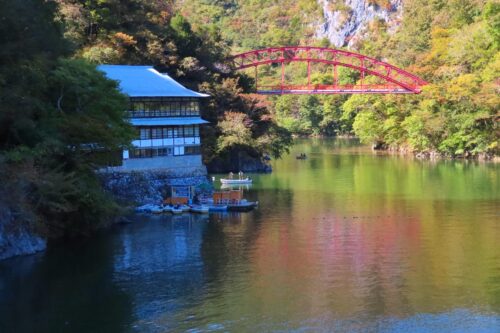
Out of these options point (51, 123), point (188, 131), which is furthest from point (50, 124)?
point (188, 131)

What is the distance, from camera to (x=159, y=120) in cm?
3394

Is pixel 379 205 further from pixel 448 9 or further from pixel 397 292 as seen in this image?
pixel 448 9

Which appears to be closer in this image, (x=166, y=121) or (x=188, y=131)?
(x=166, y=121)

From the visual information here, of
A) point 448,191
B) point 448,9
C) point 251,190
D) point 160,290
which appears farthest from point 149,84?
point 448,9

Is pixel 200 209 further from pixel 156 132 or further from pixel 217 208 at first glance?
pixel 156 132

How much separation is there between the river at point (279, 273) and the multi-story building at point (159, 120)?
17.1ft

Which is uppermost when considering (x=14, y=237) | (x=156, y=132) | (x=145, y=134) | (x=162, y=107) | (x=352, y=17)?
(x=352, y=17)

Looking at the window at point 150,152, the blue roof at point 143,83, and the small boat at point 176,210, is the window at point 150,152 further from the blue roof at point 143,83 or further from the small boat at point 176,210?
the small boat at point 176,210

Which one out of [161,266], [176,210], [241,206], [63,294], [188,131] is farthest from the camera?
[188,131]

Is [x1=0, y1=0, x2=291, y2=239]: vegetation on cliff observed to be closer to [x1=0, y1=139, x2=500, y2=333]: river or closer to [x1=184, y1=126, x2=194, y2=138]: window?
[x1=0, y1=139, x2=500, y2=333]: river

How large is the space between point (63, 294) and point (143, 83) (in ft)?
61.2

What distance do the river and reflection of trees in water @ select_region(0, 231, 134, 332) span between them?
0.03 meters

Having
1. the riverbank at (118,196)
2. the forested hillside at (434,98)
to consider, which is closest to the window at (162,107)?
the riverbank at (118,196)

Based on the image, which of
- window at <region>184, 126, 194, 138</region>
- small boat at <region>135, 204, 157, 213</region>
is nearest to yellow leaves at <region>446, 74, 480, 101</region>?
window at <region>184, 126, 194, 138</region>
